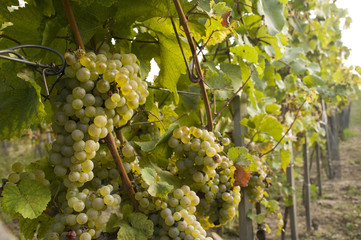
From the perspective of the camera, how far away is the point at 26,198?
25.4 inches

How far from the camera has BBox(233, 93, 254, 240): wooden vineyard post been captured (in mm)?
1440

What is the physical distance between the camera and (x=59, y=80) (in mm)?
675

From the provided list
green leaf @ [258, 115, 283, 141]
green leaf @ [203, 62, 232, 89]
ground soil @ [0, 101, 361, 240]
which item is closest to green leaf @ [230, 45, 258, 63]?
green leaf @ [203, 62, 232, 89]

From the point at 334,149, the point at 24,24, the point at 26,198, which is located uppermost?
the point at 24,24

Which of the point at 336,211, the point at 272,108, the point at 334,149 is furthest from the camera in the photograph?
the point at 334,149

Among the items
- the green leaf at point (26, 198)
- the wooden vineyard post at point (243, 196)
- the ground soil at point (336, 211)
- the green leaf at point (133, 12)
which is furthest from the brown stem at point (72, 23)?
the ground soil at point (336, 211)

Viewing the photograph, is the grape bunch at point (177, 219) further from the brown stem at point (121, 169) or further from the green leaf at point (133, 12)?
the green leaf at point (133, 12)

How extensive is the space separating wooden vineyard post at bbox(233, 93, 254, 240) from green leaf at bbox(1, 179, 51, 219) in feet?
3.25

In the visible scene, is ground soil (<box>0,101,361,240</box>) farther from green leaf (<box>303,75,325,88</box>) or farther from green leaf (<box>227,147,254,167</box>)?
green leaf (<box>227,147,254,167</box>)

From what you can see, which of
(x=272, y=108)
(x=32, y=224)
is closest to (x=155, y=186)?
(x=32, y=224)

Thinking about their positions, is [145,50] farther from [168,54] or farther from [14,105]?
[14,105]

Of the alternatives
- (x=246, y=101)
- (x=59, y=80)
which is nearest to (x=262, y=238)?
(x=246, y=101)

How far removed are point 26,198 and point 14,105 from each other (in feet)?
0.72

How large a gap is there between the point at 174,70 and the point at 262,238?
46.5 inches
